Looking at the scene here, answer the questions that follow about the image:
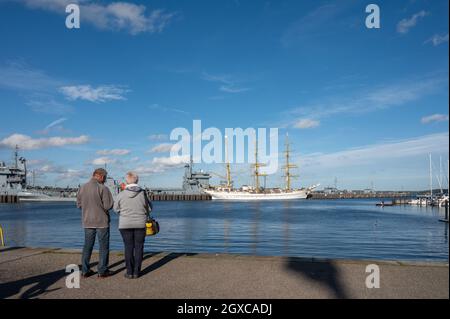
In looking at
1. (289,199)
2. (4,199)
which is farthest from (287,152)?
(4,199)

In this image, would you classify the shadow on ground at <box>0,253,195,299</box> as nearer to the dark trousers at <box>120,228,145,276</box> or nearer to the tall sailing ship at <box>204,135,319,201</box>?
the dark trousers at <box>120,228,145,276</box>

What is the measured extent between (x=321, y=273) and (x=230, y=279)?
1678 mm

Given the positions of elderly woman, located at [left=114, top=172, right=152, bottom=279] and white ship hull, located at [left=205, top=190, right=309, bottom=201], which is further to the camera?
white ship hull, located at [left=205, top=190, right=309, bottom=201]

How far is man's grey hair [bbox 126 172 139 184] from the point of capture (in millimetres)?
7723

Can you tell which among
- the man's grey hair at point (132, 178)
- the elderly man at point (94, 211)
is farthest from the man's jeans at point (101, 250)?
the man's grey hair at point (132, 178)

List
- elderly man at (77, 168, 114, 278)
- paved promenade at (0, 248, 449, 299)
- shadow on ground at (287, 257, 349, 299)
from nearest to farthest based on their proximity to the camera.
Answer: paved promenade at (0, 248, 449, 299)
shadow on ground at (287, 257, 349, 299)
elderly man at (77, 168, 114, 278)

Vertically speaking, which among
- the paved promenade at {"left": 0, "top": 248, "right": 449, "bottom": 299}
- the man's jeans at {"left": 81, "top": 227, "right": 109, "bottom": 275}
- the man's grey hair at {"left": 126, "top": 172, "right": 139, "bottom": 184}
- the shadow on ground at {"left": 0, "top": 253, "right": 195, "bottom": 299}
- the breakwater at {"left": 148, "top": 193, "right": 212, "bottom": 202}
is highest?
the man's grey hair at {"left": 126, "top": 172, "right": 139, "bottom": 184}

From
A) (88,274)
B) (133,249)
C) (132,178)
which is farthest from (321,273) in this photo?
(88,274)

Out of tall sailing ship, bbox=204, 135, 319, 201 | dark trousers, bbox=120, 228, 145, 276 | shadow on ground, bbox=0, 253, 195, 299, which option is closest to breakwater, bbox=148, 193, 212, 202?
tall sailing ship, bbox=204, 135, 319, 201

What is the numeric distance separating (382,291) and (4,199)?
477 ft

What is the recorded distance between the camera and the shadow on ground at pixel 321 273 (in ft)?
20.7

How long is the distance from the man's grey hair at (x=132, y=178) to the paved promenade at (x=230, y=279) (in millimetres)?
1757
